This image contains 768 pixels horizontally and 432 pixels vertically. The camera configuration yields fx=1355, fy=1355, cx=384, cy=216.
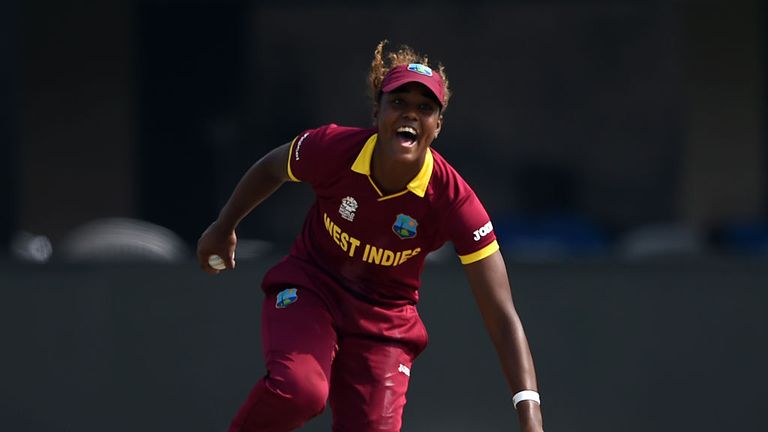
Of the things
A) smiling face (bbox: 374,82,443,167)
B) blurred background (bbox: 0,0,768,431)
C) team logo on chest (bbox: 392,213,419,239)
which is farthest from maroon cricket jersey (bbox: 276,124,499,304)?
blurred background (bbox: 0,0,768,431)

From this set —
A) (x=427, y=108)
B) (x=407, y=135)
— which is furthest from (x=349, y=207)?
(x=427, y=108)

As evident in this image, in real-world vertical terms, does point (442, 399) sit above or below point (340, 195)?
below

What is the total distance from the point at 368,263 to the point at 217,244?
1.93 ft

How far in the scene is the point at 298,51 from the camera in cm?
1199

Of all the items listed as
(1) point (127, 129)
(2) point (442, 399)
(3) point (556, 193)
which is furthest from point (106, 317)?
(3) point (556, 193)

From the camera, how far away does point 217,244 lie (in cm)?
504

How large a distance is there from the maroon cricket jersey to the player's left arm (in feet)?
0.18

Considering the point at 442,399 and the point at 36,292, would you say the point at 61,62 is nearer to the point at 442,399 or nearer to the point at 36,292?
the point at 36,292

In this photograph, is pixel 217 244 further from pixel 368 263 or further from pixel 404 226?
pixel 404 226

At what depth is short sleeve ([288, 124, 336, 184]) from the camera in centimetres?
484

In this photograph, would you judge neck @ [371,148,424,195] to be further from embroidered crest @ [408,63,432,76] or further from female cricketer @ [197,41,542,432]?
embroidered crest @ [408,63,432,76]

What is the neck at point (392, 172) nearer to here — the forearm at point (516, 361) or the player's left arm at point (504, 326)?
the player's left arm at point (504, 326)

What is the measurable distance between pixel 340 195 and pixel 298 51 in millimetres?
7329

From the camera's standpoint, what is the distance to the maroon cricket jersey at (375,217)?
4715mm
